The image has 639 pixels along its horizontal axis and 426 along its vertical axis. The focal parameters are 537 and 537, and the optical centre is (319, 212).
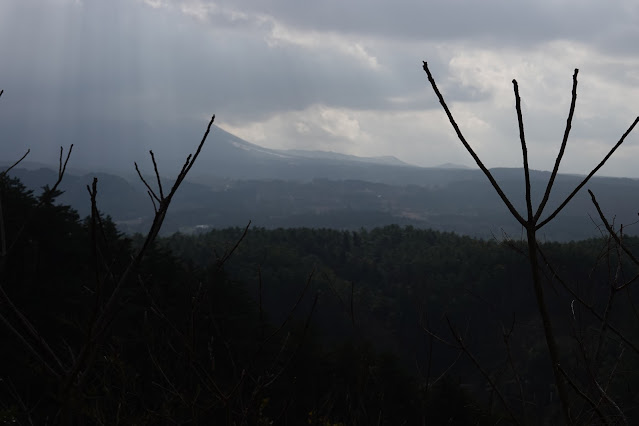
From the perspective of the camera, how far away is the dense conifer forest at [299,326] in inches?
76.0

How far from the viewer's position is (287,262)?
8006cm

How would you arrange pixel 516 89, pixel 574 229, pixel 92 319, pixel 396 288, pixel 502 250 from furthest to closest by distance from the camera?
1. pixel 574 229
2. pixel 396 288
3. pixel 502 250
4. pixel 516 89
5. pixel 92 319

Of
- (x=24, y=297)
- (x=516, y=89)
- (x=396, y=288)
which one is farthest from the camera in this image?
(x=396, y=288)

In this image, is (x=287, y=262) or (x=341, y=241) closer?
(x=287, y=262)

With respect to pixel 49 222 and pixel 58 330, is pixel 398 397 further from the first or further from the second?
pixel 49 222

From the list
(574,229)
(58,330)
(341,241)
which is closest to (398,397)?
(58,330)

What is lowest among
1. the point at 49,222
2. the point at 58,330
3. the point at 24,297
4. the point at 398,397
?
the point at 398,397

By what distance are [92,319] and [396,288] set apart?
81.2 m

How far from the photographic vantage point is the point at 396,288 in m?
80.6

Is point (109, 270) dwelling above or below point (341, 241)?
above

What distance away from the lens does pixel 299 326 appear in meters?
15.0

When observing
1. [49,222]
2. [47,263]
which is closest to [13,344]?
[47,263]

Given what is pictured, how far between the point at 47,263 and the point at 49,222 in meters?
1.62

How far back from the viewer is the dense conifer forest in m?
1.93
